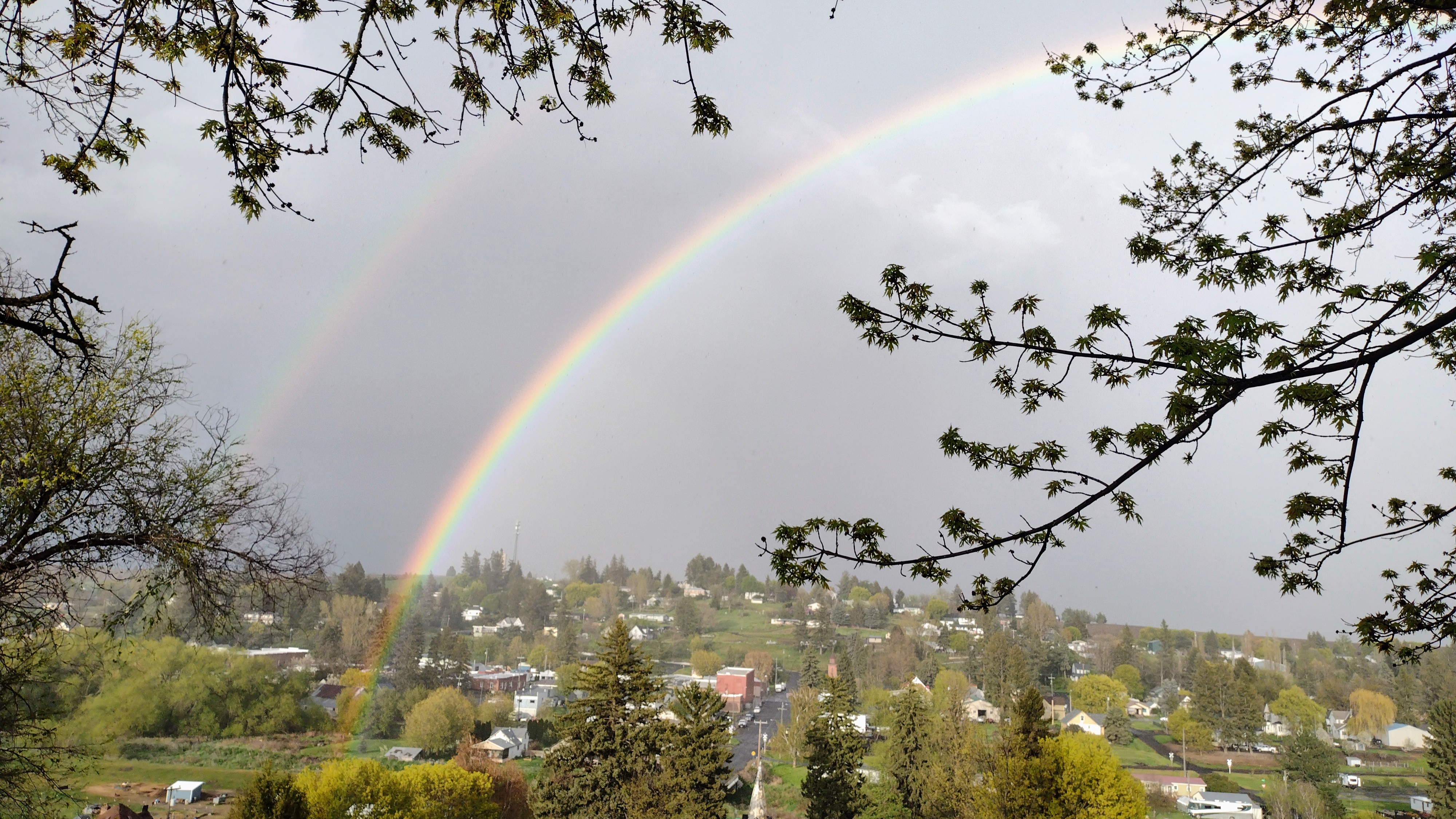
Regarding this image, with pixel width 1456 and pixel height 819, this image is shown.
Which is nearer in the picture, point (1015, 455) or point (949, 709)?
point (1015, 455)

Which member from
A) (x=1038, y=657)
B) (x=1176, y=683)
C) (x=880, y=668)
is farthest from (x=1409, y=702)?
(x=880, y=668)

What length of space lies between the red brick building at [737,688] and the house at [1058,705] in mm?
23362

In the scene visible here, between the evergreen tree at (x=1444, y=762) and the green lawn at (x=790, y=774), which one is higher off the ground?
the evergreen tree at (x=1444, y=762)

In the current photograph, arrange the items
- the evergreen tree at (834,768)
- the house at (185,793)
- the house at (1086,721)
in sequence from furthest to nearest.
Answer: the house at (1086,721) < the house at (185,793) < the evergreen tree at (834,768)

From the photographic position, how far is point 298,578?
232 inches

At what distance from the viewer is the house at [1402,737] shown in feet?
211

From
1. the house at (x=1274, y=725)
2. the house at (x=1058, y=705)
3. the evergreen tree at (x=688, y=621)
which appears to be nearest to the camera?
the house at (x=1058, y=705)

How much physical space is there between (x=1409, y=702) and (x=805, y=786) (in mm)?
76913

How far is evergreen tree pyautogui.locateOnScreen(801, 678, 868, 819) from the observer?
23.3 metres

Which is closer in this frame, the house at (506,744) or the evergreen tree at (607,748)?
the evergreen tree at (607,748)

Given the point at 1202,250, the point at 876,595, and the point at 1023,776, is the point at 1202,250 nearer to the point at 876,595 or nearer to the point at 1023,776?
the point at 1023,776

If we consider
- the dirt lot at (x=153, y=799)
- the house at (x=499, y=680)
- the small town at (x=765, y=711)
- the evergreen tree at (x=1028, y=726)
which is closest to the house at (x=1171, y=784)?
the small town at (x=765, y=711)

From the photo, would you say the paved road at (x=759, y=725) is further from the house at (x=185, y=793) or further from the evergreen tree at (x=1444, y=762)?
the evergreen tree at (x=1444, y=762)

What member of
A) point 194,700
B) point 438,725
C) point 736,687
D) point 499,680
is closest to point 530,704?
point 499,680
